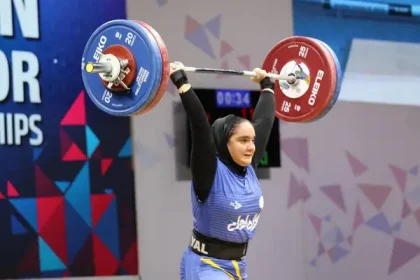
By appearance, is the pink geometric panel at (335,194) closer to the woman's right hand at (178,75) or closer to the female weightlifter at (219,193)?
the female weightlifter at (219,193)

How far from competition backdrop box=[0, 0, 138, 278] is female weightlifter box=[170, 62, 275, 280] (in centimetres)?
134

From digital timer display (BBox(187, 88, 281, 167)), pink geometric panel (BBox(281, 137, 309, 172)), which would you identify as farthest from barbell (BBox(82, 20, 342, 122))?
pink geometric panel (BBox(281, 137, 309, 172))

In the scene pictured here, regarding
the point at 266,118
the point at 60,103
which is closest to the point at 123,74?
the point at 266,118

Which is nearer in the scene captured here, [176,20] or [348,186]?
[176,20]

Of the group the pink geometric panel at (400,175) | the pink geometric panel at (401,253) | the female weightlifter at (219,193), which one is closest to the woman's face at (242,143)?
the female weightlifter at (219,193)

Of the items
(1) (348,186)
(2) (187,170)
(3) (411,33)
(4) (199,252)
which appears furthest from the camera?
(3) (411,33)

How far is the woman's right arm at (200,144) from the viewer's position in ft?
7.60

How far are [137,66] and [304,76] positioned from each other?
1007 mm

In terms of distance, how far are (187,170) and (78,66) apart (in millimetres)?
960

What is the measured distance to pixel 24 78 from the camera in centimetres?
357

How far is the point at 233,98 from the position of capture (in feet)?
13.5

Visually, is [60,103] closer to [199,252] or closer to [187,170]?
[187,170]

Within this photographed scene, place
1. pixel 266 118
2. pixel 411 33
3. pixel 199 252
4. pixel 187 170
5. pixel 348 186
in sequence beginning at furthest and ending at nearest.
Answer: pixel 411 33 → pixel 348 186 → pixel 187 170 → pixel 266 118 → pixel 199 252

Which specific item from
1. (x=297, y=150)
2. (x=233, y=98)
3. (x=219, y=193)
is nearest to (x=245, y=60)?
(x=233, y=98)
